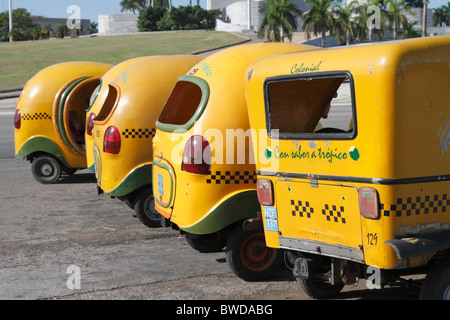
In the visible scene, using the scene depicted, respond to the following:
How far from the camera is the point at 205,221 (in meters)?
6.50

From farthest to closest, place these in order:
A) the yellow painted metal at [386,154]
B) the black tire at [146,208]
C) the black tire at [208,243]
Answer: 1. the black tire at [146,208]
2. the black tire at [208,243]
3. the yellow painted metal at [386,154]

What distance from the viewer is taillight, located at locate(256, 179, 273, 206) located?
5707mm

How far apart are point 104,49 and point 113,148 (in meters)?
67.3

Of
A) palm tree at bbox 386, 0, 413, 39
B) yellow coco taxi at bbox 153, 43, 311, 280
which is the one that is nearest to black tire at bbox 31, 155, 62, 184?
yellow coco taxi at bbox 153, 43, 311, 280

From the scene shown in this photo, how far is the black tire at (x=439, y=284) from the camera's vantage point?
16.2ft

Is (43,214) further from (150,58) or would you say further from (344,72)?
(344,72)

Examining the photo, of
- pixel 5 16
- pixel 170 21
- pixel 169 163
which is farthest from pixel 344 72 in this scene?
pixel 5 16

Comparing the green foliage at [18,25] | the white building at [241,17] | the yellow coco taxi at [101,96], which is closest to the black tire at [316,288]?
the yellow coco taxi at [101,96]

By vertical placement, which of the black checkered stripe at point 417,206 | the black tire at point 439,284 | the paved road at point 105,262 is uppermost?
the black checkered stripe at point 417,206

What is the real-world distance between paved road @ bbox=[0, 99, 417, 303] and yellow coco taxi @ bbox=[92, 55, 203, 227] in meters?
0.60

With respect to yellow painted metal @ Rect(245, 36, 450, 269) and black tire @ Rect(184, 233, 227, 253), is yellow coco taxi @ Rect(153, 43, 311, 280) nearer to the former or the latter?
black tire @ Rect(184, 233, 227, 253)

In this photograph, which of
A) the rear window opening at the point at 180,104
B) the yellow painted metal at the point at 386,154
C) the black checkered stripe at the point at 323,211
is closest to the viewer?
the yellow painted metal at the point at 386,154

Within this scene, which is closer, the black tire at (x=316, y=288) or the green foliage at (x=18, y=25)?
the black tire at (x=316, y=288)

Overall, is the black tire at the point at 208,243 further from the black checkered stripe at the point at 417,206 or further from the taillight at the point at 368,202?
the black checkered stripe at the point at 417,206
